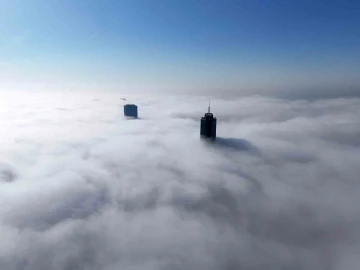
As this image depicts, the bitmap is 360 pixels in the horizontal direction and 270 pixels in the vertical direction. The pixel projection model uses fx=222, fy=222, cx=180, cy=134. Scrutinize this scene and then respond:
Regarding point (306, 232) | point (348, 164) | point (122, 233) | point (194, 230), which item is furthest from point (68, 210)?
point (348, 164)

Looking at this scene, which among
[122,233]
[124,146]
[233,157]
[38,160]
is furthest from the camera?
[124,146]

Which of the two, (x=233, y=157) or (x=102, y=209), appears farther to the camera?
(x=233, y=157)

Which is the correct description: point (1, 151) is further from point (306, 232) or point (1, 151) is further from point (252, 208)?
point (306, 232)

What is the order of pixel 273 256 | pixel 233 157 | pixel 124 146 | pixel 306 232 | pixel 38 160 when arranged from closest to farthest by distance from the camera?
pixel 273 256 → pixel 306 232 → pixel 38 160 → pixel 233 157 → pixel 124 146

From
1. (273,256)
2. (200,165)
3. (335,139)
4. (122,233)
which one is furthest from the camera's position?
(335,139)

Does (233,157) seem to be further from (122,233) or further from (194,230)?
(122,233)

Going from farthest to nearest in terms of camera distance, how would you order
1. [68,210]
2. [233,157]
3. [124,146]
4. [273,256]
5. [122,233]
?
[124,146] → [233,157] → [68,210] → [122,233] → [273,256]

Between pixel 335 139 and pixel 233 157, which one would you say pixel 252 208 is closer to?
pixel 233 157

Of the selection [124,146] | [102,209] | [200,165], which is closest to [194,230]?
[102,209]

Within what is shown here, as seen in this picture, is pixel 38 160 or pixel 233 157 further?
pixel 233 157
